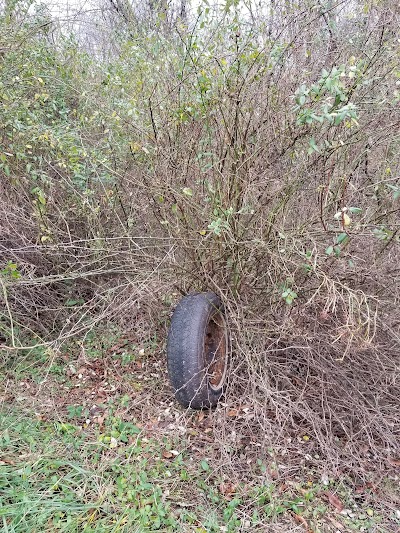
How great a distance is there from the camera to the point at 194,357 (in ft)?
9.47

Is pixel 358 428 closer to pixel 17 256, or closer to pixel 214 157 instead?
pixel 214 157

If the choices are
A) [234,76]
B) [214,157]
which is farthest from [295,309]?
[234,76]

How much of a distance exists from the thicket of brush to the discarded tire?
7.6 inches

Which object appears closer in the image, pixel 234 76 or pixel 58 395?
pixel 234 76

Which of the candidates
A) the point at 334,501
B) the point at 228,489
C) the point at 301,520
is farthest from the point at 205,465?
the point at 334,501

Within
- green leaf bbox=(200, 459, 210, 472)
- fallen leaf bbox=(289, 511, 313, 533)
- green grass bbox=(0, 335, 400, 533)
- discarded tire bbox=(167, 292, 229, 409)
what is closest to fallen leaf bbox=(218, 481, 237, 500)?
green grass bbox=(0, 335, 400, 533)

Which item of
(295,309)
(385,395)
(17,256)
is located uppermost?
(17,256)

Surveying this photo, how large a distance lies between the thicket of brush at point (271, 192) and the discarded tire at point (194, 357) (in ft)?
0.63

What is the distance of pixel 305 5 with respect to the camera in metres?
2.93

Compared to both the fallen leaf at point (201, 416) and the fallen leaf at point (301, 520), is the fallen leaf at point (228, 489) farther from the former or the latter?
the fallen leaf at point (201, 416)

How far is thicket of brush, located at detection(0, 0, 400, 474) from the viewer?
2836 millimetres

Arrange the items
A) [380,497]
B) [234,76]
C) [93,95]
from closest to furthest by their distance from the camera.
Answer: [380,497], [234,76], [93,95]

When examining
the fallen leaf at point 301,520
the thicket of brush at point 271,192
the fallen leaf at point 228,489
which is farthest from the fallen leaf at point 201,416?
the fallen leaf at point 301,520

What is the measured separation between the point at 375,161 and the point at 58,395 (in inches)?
128
